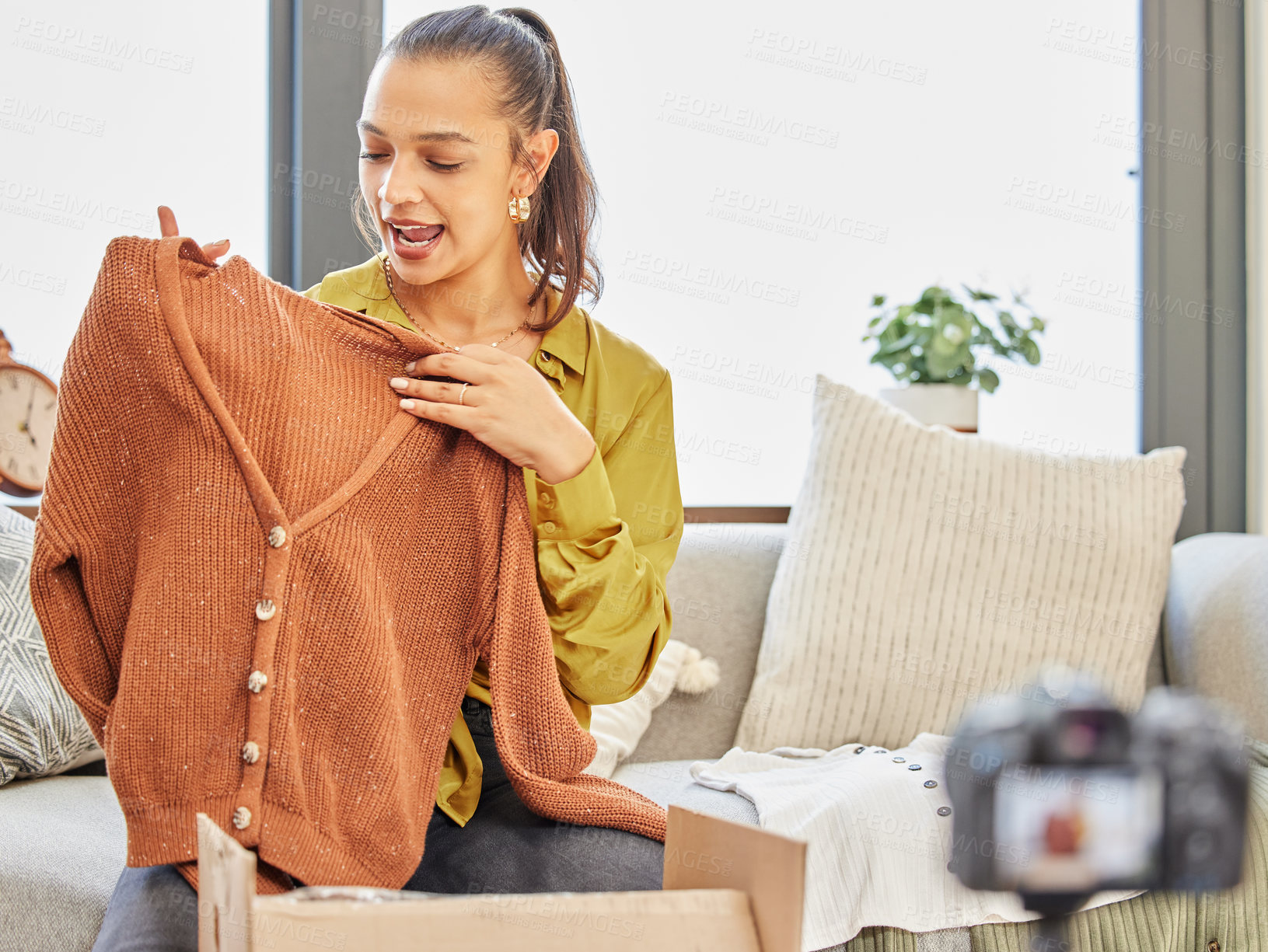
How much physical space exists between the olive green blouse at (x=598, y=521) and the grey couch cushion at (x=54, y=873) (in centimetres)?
38

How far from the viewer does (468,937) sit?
1.92ft

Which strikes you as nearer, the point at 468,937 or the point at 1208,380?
the point at 468,937

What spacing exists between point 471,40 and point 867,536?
0.96 metres

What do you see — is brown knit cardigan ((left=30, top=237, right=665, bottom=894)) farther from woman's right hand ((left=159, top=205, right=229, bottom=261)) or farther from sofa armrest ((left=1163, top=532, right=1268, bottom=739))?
sofa armrest ((left=1163, top=532, right=1268, bottom=739))

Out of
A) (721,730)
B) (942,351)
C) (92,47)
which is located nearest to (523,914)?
(721,730)

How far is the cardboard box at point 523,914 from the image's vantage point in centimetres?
55

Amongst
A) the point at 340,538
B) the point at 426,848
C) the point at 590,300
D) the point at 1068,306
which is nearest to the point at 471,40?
the point at 590,300

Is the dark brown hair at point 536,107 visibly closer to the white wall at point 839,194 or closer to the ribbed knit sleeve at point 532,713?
the ribbed knit sleeve at point 532,713

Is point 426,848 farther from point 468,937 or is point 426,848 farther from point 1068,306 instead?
point 1068,306

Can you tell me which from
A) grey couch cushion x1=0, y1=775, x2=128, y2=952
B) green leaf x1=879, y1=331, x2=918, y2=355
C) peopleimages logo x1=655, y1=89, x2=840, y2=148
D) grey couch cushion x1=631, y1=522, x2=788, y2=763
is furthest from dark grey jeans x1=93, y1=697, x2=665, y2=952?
peopleimages logo x1=655, y1=89, x2=840, y2=148

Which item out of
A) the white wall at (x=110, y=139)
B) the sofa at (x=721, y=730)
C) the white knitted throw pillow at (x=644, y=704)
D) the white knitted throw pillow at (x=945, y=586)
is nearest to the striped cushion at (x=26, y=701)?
the sofa at (x=721, y=730)

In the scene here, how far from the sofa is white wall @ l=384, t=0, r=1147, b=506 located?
1.29ft

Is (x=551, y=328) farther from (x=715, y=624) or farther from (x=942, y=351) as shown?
(x=942, y=351)

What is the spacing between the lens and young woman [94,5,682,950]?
3.01ft
